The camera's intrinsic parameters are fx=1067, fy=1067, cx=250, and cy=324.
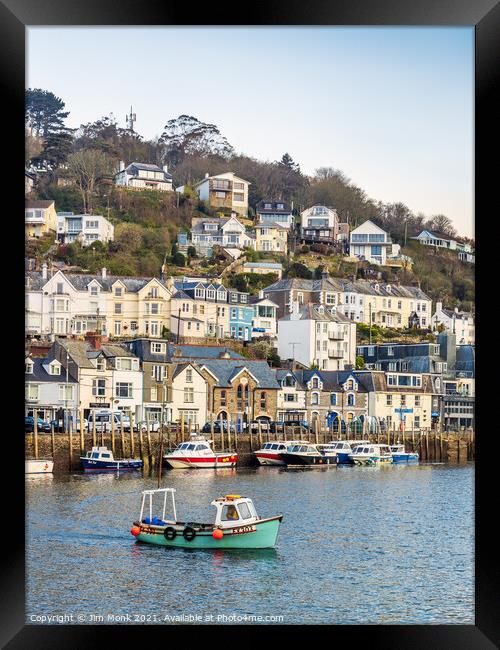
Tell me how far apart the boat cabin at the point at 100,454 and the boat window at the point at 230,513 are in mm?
7077

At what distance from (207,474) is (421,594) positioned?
854 centimetres

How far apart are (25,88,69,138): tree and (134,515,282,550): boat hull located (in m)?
3.96

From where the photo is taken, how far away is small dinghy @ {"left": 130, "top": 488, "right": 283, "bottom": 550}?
1021 cm

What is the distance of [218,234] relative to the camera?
12586mm

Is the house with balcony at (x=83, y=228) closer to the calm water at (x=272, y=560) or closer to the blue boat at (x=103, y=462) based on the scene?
the calm water at (x=272, y=560)

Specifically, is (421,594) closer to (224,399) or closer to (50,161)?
(50,161)

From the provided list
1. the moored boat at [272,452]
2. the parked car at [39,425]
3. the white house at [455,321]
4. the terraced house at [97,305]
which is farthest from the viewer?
the moored boat at [272,452]

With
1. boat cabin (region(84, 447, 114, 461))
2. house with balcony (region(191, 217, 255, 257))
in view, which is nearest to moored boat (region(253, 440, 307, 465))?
boat cabin (region(84, 447, 114, 461))

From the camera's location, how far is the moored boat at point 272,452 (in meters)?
18.8

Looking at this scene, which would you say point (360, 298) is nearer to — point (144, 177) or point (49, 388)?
point (144, 177)

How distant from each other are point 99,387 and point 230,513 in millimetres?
5759

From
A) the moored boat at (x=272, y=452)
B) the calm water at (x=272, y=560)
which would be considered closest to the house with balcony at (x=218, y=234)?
the calm water at (x=272, y=560)

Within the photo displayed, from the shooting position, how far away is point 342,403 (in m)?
17.3

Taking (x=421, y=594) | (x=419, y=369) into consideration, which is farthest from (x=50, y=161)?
(x=419, y=369)
